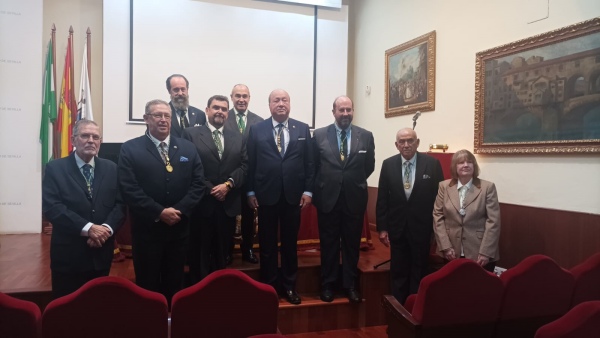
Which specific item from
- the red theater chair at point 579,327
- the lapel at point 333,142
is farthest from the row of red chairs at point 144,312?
the lapel at point 333,142

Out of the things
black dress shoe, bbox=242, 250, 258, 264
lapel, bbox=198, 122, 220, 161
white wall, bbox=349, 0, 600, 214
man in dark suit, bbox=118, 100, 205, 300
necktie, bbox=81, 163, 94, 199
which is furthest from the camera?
black dress shoe, bbox=242, 250, 258, 264

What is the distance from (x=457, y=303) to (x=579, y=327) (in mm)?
503

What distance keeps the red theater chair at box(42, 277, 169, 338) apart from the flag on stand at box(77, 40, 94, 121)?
4215mm

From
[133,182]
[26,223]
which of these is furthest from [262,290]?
[26,223]

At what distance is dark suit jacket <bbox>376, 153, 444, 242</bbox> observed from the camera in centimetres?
303

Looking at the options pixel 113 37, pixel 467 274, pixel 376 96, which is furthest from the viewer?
pixel 376 96

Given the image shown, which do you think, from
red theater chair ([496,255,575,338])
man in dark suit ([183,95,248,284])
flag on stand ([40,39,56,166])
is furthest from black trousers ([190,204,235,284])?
flag on stand ([40,39,56,166])

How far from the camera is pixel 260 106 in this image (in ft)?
19.5

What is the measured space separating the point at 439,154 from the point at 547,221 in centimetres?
115

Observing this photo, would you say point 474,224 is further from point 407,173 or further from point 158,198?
point 158,198

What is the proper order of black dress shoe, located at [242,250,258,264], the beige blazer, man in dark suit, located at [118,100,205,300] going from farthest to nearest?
1. black dress shoe, located at [242,250,258,264]
2. the beige blazer
3. man in dark suit, located at [118,100,205,300]

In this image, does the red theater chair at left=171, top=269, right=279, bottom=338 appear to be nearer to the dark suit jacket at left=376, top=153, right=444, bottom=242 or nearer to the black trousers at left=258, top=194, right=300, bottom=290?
the black trousers at left=258, top=194, right=300, bottom=290

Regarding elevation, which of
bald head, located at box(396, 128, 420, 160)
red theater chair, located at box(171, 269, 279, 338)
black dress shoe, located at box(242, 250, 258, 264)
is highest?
bald head, located at box(396, 128, 420, 160)

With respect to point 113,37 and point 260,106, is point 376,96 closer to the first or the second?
point 260,106
